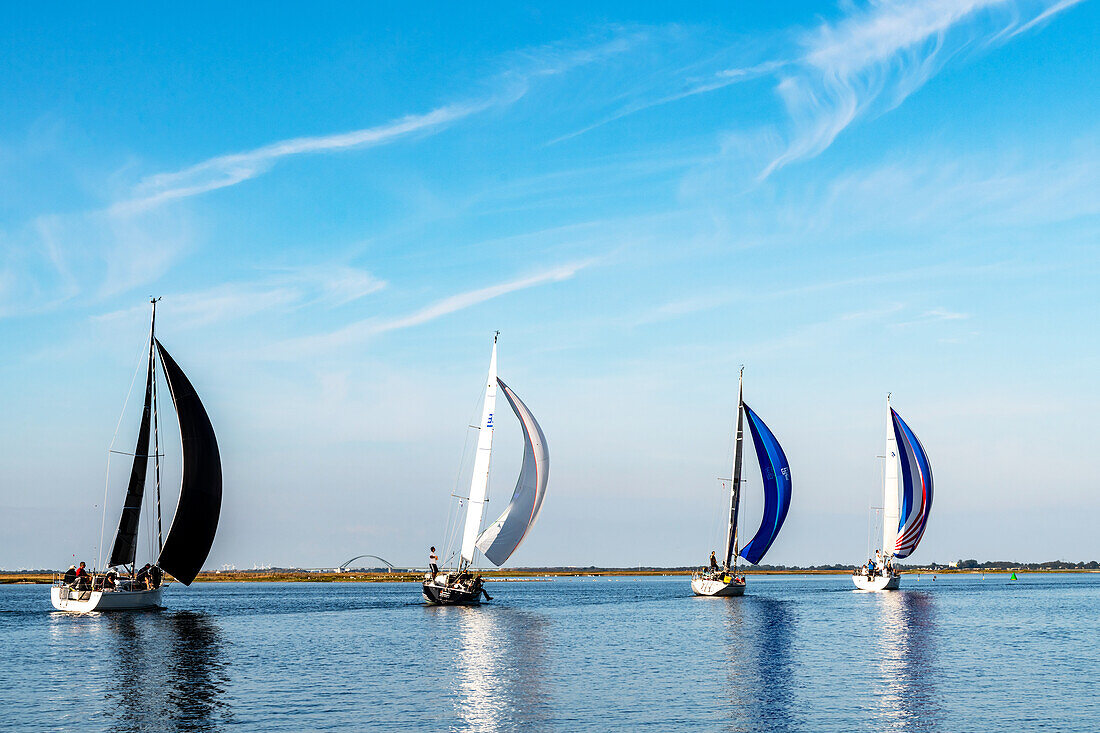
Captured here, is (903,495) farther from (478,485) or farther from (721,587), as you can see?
(478,485)

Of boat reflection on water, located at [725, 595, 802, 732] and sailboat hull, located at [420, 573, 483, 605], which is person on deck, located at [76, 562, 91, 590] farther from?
boat reflection on water, located at [725, 595, 802, 732]

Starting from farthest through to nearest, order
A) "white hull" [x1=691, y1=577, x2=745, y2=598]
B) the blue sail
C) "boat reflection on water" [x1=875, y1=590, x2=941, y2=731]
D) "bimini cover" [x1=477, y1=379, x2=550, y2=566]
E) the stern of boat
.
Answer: "white hull" [x1=691, y1=577, x2=745, y2=598] < the stern of boat < the blue sail < "bimini cover" [x1=477, y1=379, x2=550, y2=566] < "boat reflection on water" [x1=875, y1=590, x2=941, y2=731]

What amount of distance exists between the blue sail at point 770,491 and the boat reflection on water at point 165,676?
4419 centimetres

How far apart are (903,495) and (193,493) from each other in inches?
2644

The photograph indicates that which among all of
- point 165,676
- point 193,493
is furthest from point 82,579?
point 165,676

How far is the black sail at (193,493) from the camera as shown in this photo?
60.7m

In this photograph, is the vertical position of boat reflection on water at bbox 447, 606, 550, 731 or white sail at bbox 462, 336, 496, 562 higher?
white sail at bbox 462, 336, 496, 562

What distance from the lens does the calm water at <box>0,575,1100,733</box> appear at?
28.0 metres

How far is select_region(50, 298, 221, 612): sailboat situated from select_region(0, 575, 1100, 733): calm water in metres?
1.86

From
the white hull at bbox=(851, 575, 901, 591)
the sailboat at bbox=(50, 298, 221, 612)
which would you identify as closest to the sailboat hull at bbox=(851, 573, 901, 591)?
the white hull at bbox=(851, 575, 901, 591)

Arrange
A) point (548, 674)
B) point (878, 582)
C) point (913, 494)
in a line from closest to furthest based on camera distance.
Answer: point (548, 674)
point (913, 494)
point (878, 582)

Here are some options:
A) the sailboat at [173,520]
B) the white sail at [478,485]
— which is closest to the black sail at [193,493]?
the sailboat at [173,520]

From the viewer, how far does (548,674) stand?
36.8 m

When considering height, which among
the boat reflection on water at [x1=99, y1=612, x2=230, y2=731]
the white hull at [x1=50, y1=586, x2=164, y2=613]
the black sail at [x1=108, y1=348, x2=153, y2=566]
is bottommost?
the boat reflection on water at [x1=99, y1=612, x2=230, y2=731]
